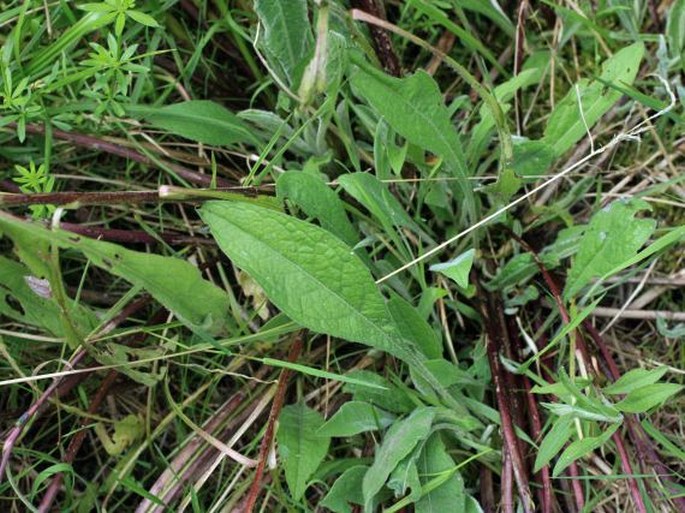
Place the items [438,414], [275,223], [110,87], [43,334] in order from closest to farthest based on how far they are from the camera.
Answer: [275,223]
[438,414]
[110,87]
[43,334]

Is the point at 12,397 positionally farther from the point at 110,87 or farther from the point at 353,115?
the point at 353,115

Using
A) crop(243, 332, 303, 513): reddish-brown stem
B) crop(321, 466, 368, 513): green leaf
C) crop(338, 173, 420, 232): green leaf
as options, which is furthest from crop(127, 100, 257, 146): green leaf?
crop(321, 466, 368, 513): green leaf

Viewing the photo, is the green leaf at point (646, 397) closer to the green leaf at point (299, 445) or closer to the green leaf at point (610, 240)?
the green leaf at point (610, 240)

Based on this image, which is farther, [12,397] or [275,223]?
[12,397]

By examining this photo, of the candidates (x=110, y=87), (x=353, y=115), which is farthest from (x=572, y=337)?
(x=110, y=87)

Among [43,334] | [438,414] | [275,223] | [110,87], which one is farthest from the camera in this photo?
[43,334]

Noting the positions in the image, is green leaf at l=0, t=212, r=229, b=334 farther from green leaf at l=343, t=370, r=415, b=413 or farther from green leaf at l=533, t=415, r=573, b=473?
green leaf at l=533, t=415, r=573, b=473
